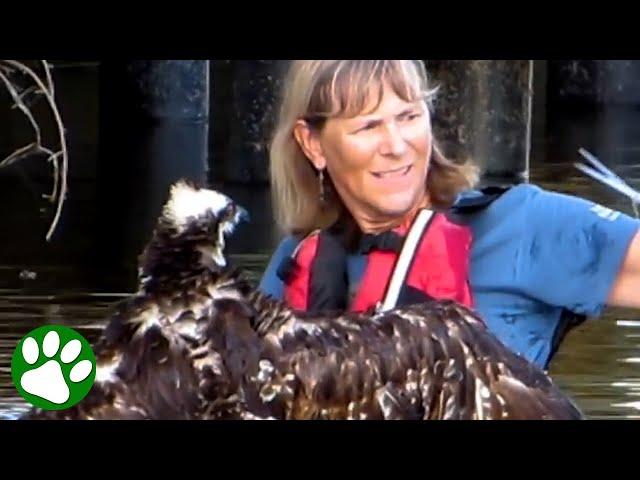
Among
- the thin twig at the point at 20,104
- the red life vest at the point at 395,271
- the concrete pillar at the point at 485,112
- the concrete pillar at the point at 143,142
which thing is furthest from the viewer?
the thin twig at the point at 20,104

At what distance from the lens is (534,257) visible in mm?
4977

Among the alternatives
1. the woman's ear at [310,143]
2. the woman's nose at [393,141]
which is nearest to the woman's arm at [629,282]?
the woman's nose at [393,141]

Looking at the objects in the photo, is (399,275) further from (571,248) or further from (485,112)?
(485,112)

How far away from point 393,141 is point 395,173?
76mm

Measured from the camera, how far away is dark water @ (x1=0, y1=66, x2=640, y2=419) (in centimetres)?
513

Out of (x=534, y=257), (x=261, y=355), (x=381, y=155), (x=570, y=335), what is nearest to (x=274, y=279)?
(x=261, y=355)

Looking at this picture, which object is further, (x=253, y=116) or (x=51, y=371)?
(x=253, y=116)

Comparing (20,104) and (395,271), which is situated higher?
(20,104)

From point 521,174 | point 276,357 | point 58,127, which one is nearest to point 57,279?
point 58,127

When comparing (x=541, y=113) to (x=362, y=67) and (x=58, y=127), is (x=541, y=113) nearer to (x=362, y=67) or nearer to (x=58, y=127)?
(x=362, y=67)

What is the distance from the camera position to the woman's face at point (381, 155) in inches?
198

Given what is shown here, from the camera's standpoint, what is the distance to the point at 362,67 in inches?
197

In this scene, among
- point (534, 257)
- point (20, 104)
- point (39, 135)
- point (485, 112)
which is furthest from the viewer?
point (39, 135)

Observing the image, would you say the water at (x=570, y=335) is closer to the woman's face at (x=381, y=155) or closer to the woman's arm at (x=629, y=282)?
the woman's arm at (x=629, y=282)
